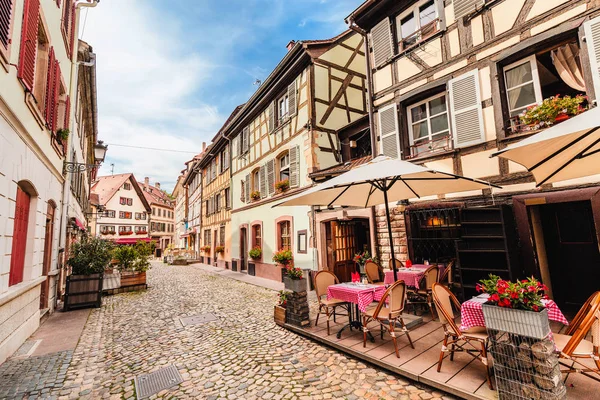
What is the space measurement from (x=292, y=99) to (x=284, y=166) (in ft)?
8.39

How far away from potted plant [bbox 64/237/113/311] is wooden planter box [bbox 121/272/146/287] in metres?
2.07

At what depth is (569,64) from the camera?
470 centimetres

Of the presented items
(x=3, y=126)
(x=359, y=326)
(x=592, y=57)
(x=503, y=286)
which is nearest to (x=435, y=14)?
(x=592, y=57)

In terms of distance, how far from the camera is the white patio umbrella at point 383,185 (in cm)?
380

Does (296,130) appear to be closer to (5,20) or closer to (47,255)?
(5,20)

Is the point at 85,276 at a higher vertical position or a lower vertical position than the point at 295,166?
lower

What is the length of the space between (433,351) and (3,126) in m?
6.20

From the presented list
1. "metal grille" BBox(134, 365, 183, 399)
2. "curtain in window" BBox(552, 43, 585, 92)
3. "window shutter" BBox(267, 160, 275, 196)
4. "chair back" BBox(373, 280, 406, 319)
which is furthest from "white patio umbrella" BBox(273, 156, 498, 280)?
"window shutter" BBox(267, 160, 275, 196)

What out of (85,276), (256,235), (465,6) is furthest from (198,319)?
(465,6)

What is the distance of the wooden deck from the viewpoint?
278cm

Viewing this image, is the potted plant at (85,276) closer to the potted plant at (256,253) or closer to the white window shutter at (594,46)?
the potted plant at (256,253)

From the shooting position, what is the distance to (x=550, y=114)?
14.4ft

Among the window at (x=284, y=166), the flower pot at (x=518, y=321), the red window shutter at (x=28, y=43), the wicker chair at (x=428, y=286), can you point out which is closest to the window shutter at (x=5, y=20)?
the red window shutter at (x=28, y=43)

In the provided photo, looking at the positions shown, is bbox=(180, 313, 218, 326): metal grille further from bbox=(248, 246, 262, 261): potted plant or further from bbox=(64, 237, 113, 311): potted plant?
bbox=(248, 246, 262, 261): potted plant
